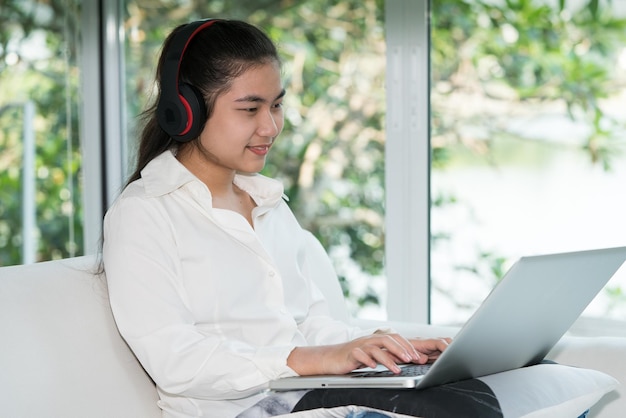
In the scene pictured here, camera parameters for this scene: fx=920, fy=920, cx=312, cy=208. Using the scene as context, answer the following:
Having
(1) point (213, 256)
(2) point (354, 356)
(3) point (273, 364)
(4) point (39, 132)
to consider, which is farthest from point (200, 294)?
(4) point (39, 132)

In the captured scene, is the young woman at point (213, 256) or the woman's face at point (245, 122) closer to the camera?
the young woman at point (213, 256)

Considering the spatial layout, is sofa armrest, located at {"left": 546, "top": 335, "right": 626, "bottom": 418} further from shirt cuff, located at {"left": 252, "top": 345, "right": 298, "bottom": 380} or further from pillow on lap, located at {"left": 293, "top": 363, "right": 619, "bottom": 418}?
shirt cuff, located at {"left": 252, "top": 345, "right": 298, "bottom": 380}

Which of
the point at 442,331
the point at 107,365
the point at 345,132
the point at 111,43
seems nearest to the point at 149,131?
the point at 107,365

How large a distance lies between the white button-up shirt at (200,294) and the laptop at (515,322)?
114 mm

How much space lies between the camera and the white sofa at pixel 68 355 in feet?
4.75

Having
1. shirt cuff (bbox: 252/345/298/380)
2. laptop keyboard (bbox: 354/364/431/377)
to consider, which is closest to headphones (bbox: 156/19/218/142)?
shirt cuff (bbox: 252/345/298/380)

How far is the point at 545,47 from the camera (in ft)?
8.25

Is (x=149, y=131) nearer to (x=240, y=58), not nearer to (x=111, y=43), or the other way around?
(x=240, y=58)

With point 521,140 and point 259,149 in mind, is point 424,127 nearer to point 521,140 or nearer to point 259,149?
point 521,140

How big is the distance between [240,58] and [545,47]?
118 centimetres

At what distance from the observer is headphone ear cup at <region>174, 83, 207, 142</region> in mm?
1586

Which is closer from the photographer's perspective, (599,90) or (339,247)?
(599,90)

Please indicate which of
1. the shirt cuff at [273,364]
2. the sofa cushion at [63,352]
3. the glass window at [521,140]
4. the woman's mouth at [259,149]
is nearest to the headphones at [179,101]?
the woman's mouth at [259,149]

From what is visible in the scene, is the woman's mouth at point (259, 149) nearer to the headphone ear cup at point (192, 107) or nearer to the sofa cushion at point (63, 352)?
the headphone ear cup at point (192, 107)
